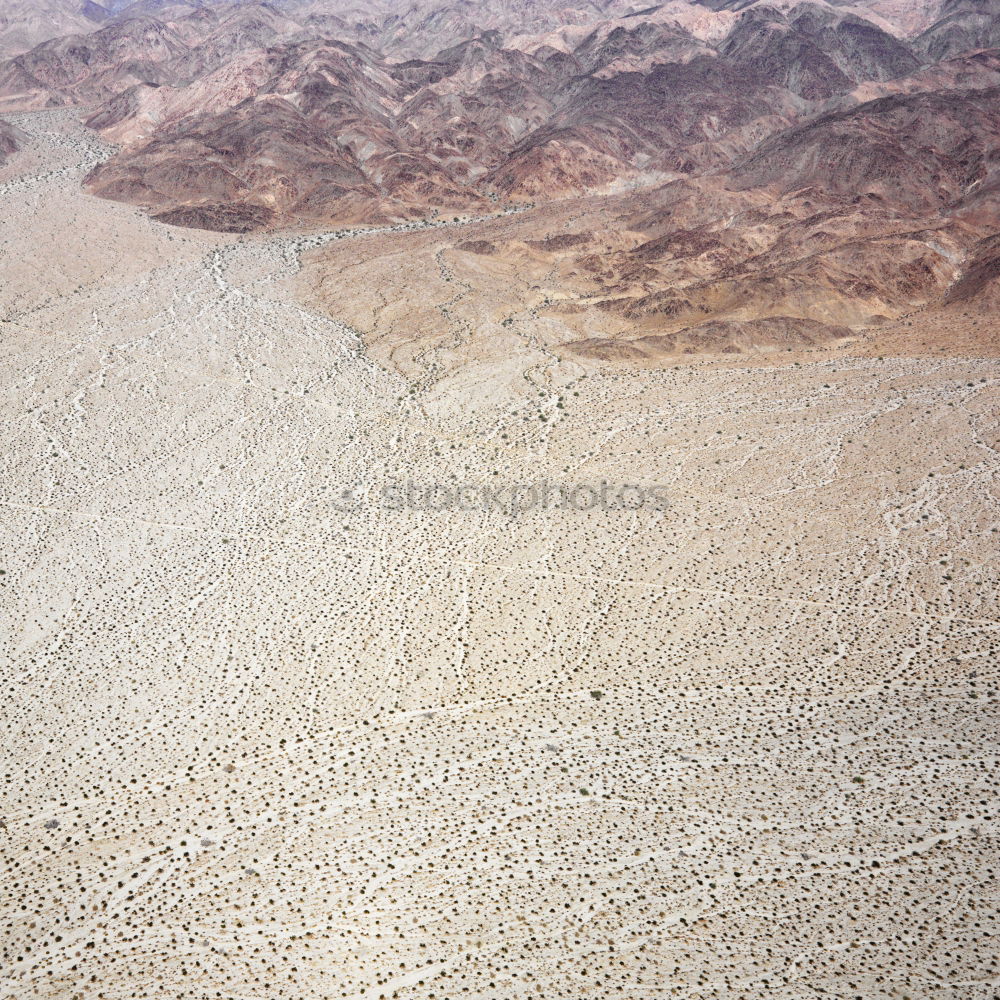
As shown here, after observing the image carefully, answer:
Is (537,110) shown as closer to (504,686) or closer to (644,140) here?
(644,140)

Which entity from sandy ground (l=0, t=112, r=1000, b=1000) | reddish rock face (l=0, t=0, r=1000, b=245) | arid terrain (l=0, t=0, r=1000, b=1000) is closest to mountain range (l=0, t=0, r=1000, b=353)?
reddish rock face (l=0, t=0, r=1000, b=245)

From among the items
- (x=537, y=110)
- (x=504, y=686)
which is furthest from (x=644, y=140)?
(x=504, y=686)

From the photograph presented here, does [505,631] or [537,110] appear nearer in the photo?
[505,631]

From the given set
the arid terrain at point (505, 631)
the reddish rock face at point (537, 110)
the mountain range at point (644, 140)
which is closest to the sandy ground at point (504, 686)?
the arid terrain at point (505, 631)

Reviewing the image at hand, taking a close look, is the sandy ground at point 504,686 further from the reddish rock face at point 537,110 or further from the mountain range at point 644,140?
the reddish rock face at point 537,110

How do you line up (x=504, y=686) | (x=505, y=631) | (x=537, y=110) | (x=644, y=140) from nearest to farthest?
(x=504, y=686), (x=505, y=631), (x=644, y=140), (x=537, y=110)

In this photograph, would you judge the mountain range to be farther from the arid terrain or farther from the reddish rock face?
the arid terrain
